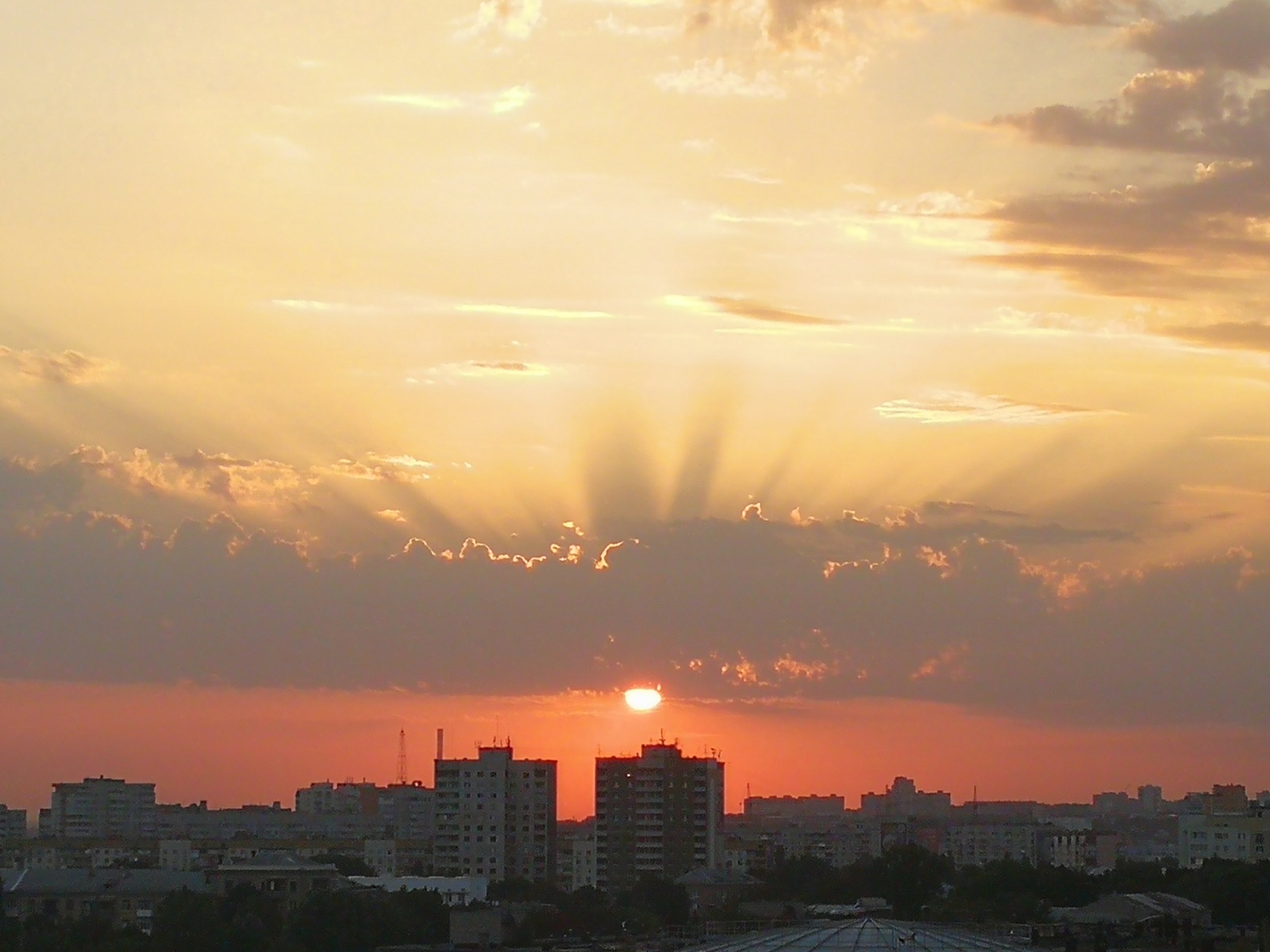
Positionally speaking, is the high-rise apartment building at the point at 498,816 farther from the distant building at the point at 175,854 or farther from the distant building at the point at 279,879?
the distant building at the point at 279,879

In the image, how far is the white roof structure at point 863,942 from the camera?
5638cm

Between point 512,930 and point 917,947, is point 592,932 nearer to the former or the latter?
point 512,930

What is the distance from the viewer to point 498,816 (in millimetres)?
184250

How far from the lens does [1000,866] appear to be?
455ft

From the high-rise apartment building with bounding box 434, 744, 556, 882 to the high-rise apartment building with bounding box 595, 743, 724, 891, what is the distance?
276 inches

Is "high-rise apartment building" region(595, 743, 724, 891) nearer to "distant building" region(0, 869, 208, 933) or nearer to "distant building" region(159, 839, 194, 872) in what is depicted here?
"distant building" region(159, 839, 194, 872)

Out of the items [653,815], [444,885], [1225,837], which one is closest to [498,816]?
[653,815]

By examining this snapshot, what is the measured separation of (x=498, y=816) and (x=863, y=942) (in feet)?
419

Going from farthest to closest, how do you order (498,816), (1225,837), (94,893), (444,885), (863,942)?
(498,816) < (1225,837) < (444,885) < (94,893) < (863,942)

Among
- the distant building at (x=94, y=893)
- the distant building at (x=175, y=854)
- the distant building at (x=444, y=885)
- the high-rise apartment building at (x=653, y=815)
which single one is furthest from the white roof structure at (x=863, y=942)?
the distant building at (x=175, y=854)

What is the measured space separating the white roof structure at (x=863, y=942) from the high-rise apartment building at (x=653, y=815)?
111 metres

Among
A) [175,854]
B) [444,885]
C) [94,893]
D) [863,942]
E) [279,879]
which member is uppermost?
[175,854]

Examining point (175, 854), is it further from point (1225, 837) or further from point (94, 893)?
point (1225, 837)

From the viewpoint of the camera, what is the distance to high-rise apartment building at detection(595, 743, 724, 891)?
585 feet
